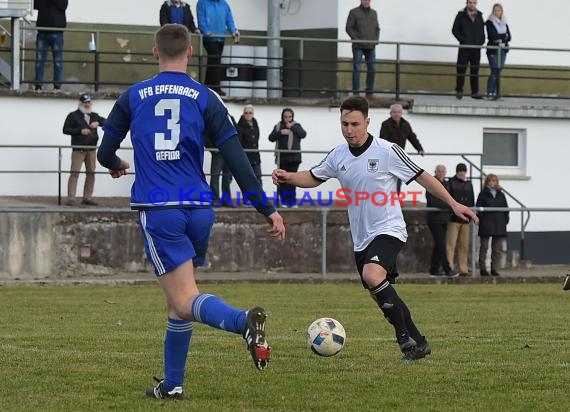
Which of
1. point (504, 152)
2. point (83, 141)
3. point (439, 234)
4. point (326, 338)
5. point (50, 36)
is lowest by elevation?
point (326, 338)

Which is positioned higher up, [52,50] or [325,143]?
[52,50]

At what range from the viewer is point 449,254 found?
864 inches

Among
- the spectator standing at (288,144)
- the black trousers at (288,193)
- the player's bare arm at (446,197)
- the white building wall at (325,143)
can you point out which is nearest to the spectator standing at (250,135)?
the spectator standing at (288,144)

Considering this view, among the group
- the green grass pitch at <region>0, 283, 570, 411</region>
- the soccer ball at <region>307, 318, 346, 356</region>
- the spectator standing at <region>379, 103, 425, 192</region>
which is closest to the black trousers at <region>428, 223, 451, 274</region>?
the spectator standing at <region>379, 103, 425, 192</region>

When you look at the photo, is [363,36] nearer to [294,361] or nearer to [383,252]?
[383,252]

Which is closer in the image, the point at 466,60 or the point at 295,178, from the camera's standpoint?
the point at 295,178

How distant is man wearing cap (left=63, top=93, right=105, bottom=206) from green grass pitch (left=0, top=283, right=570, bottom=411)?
545 centimetres

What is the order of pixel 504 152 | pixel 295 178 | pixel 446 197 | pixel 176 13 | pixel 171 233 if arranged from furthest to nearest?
pixel 504 152 → pixel 176 13 → pixel 295 178 → pixel 446 197 → pixel 171 233

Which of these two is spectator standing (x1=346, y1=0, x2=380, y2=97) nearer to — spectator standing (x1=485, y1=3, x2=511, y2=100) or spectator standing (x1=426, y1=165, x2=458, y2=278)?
spectator standing (x1=485, y1=3, x2=511, y2=100)

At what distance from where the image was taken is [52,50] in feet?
75.7

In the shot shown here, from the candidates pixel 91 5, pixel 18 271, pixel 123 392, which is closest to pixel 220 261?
pixel 18 271

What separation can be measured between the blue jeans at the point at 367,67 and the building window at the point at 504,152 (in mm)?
3217

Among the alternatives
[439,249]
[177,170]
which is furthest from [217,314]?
[439,249]

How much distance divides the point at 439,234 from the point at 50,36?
7.76 meters
